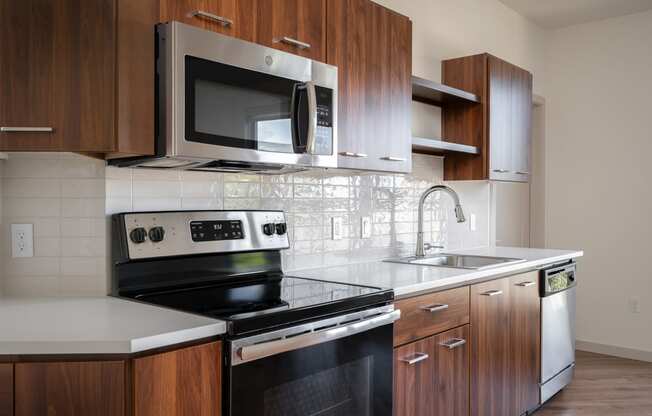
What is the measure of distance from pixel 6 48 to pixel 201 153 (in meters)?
0.62

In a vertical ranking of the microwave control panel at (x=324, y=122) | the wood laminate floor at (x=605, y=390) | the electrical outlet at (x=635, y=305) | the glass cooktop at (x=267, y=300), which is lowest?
the wood laminate floor at (x=605, y=390)

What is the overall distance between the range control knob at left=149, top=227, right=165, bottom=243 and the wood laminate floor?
8.07 feet

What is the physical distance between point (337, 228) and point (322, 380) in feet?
3.50

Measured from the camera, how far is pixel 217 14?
5.81ft

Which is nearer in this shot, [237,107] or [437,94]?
[237,107]

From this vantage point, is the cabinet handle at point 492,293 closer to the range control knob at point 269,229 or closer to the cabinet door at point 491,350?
the cabinet door at point 491,350

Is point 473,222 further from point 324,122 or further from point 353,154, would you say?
point 324,122

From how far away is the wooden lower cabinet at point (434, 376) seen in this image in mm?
2121

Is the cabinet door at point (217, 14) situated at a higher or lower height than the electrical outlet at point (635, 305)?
higher

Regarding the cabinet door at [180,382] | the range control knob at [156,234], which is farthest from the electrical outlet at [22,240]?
the cabinet door at [180,382]

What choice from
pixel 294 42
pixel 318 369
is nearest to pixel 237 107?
pixel 294 42

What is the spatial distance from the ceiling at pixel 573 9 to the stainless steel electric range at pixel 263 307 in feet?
9.75

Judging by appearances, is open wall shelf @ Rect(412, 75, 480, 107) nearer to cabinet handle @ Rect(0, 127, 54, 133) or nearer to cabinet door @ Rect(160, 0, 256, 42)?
cabinet door @ Rect(160, 0, 256, 42)

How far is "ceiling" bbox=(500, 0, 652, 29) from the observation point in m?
4.06
